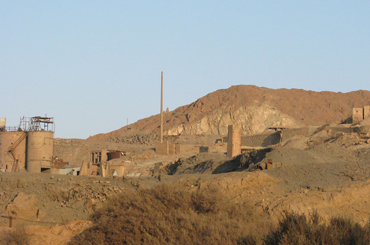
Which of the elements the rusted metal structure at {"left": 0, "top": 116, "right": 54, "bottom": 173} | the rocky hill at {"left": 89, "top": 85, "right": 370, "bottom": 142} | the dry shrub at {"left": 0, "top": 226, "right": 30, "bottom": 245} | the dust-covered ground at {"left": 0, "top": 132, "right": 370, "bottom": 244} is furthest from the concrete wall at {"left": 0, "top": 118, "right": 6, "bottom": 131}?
the rocky hill at {"left": 89, "top": 85, "right": 370, "bottom": 142}

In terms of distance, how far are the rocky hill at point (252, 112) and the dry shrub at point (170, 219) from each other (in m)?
54.3

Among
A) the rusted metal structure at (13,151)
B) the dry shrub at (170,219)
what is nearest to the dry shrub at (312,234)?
the dry shrub at (170,219)

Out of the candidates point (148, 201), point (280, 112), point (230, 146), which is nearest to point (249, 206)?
point (148, 201)

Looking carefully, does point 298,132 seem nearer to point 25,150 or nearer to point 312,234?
point 25,150

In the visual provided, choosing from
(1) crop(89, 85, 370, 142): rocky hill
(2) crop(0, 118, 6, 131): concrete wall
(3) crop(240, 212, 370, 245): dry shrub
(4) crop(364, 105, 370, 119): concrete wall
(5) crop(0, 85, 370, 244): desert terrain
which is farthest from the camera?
(1) crop(89, 85, 370, 142): rocky hill

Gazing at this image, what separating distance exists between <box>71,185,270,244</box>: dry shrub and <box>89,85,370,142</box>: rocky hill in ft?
178

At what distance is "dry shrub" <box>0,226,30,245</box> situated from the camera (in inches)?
462

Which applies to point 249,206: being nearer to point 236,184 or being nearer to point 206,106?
point 236,184

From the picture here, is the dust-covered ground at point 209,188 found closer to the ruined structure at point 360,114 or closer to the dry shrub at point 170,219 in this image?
the dry shrub at point 170,219

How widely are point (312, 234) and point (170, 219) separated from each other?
3.53m

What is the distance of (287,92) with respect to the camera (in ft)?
310

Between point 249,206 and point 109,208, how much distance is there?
3.77m

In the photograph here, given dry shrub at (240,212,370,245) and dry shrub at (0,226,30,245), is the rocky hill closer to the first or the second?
dry shrub at (0,226,30,245)

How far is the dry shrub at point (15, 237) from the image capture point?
38.5 ft
